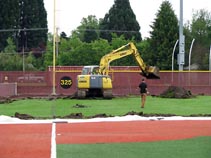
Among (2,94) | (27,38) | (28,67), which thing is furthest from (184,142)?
(27,38)

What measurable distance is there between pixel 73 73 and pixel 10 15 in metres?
44.1

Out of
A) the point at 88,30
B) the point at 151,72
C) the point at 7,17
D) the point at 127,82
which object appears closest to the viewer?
the point at 151,72

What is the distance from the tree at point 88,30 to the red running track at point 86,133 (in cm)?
9043

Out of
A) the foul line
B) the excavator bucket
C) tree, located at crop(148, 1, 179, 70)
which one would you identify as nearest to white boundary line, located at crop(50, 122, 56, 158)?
the foul line

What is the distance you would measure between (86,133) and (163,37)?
58.9m

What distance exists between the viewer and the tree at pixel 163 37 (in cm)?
7494

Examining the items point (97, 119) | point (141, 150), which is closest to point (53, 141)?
point (141, 150)

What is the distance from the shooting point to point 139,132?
18.6 m

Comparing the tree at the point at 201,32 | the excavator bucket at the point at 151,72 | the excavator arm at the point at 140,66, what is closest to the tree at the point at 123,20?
the tree at the point at 201,32

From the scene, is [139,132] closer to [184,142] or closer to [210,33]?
[184,142]

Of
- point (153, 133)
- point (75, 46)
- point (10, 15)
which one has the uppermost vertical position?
point (10, 15)

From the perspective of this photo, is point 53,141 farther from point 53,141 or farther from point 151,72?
point 151,72

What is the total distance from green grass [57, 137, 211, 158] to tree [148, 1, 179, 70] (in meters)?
59.6

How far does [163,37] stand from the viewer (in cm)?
7612
